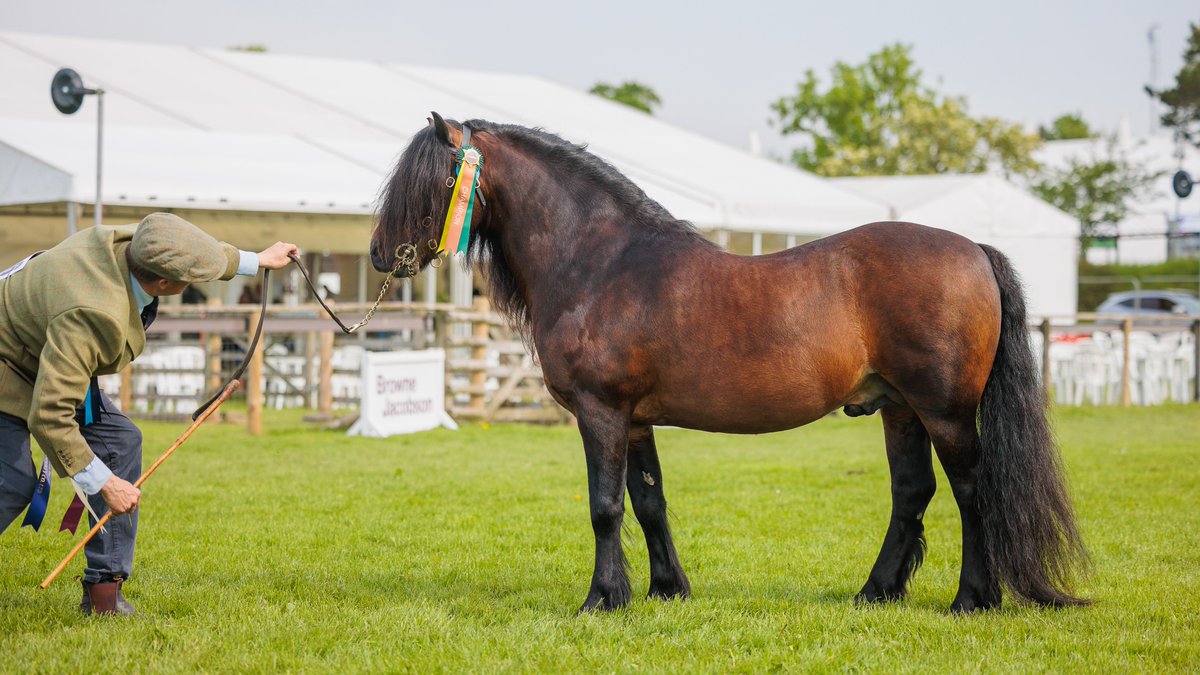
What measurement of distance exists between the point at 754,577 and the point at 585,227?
213 cm

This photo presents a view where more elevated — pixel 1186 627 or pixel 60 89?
pixel 60 89

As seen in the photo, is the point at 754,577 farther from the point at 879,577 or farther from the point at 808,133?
the point at 808,133

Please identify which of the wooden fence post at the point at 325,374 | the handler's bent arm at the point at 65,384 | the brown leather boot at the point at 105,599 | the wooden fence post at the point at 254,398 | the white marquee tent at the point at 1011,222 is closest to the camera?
the handler's bent arm at the point at 65,384

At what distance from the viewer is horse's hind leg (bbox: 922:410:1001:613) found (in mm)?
4996

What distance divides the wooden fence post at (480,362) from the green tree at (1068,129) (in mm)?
66785

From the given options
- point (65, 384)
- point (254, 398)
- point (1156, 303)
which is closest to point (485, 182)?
point (65, 384)

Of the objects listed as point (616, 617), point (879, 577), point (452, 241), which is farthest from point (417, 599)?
point (879, 577)

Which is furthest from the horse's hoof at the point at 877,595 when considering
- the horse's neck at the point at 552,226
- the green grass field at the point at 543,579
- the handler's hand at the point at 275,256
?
the handler's hand at the point at 275,256

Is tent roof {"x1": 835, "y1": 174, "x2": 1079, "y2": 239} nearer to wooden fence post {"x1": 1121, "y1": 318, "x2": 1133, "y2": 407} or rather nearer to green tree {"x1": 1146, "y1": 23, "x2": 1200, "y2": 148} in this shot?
wooden fence post {"x1": 1121, "y1": 318, "x2": 1133, "y2": 407}

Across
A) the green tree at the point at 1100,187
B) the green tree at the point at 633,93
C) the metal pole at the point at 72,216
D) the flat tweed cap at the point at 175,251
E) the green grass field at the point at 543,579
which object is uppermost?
the green tree at the point at 633,93

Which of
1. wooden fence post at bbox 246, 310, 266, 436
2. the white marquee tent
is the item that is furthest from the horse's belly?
the white marquee tent

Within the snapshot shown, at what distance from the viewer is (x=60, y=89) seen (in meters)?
12.8

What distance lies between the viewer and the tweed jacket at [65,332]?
412 centimetres

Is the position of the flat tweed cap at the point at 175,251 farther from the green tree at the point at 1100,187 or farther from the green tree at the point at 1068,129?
the green tree at the point at 1068,129
